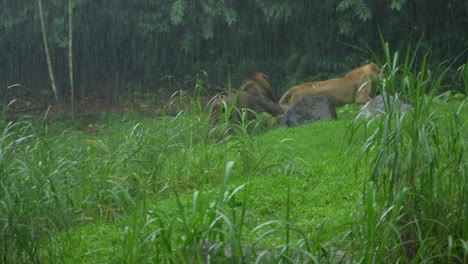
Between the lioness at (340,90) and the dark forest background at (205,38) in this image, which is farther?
the dark forest background at (205,38)

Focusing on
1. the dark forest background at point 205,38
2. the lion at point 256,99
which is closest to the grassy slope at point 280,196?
the lion at point 256,99

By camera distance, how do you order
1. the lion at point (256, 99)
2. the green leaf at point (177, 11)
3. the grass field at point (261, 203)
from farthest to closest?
Answer: the green leaf at point (177, 11)
the lion at point (256, 99)
the grass field at point (261, 203)

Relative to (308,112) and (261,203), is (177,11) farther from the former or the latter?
(261,203)

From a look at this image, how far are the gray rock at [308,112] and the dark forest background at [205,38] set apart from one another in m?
3.94

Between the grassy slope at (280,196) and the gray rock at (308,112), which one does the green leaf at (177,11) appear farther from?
the grassy slope at (280,196)

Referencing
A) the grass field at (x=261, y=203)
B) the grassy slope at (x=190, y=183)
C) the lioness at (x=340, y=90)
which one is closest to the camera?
the grass field at (x=261, y=203)

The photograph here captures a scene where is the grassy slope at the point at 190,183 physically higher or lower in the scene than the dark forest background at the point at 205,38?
higher

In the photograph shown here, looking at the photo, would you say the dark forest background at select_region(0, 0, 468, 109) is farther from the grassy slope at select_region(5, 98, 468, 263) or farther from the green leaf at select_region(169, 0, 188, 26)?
the grassy slope at select_region(5, 98, 468, 263)

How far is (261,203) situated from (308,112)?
5.67m

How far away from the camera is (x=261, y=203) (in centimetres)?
623

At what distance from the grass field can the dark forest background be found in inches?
348

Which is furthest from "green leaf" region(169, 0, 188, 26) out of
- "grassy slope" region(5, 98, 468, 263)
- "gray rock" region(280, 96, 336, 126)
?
"grassy slope" region(5, 98, 468, 263)

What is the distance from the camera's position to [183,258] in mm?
3861

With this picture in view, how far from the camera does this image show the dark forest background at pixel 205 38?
16.8 m
